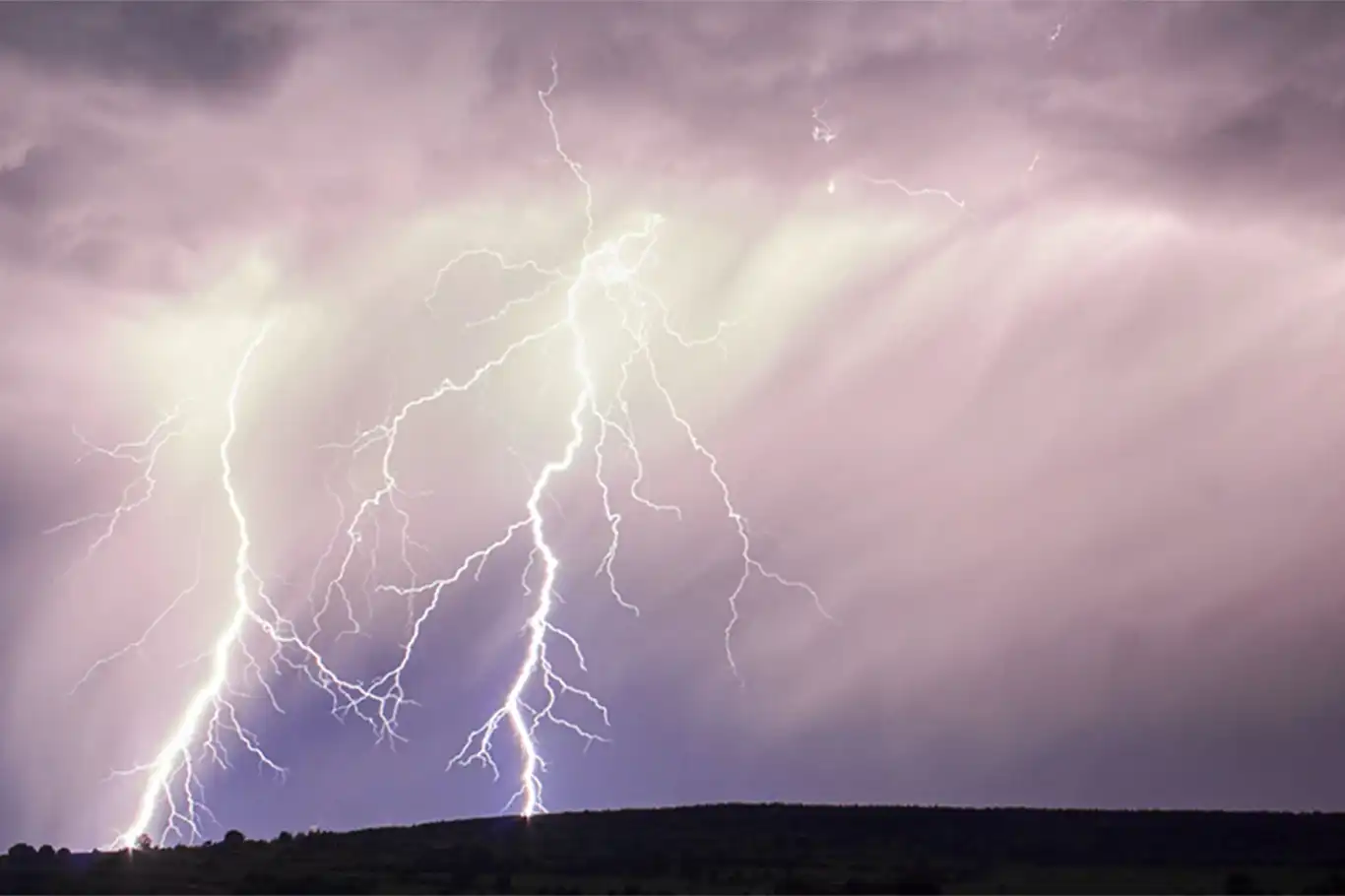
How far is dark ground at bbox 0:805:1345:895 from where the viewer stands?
37.4 m

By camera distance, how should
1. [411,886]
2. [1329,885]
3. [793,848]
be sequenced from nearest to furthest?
1. [1329,885]
2. [411,886]
3. [793,848]

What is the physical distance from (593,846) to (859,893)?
49.1 ft

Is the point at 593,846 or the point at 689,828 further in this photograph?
the point at 689,828

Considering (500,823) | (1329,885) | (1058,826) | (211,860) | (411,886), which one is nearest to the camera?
(1329,885)

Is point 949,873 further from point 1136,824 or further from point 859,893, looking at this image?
point 1136,824

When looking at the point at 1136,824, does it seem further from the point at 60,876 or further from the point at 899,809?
the point at 60,876

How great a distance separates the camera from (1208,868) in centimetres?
4059

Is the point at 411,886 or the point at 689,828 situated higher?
the point at 689,828

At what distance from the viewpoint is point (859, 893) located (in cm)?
3528

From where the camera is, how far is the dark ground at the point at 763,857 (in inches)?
1474

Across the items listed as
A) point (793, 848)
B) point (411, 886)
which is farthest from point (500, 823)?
point (411, 886)

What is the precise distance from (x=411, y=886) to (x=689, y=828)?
16726 mm

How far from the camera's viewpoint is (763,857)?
45250 mm

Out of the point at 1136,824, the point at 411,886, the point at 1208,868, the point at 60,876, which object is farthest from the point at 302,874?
the point at 1136,824
